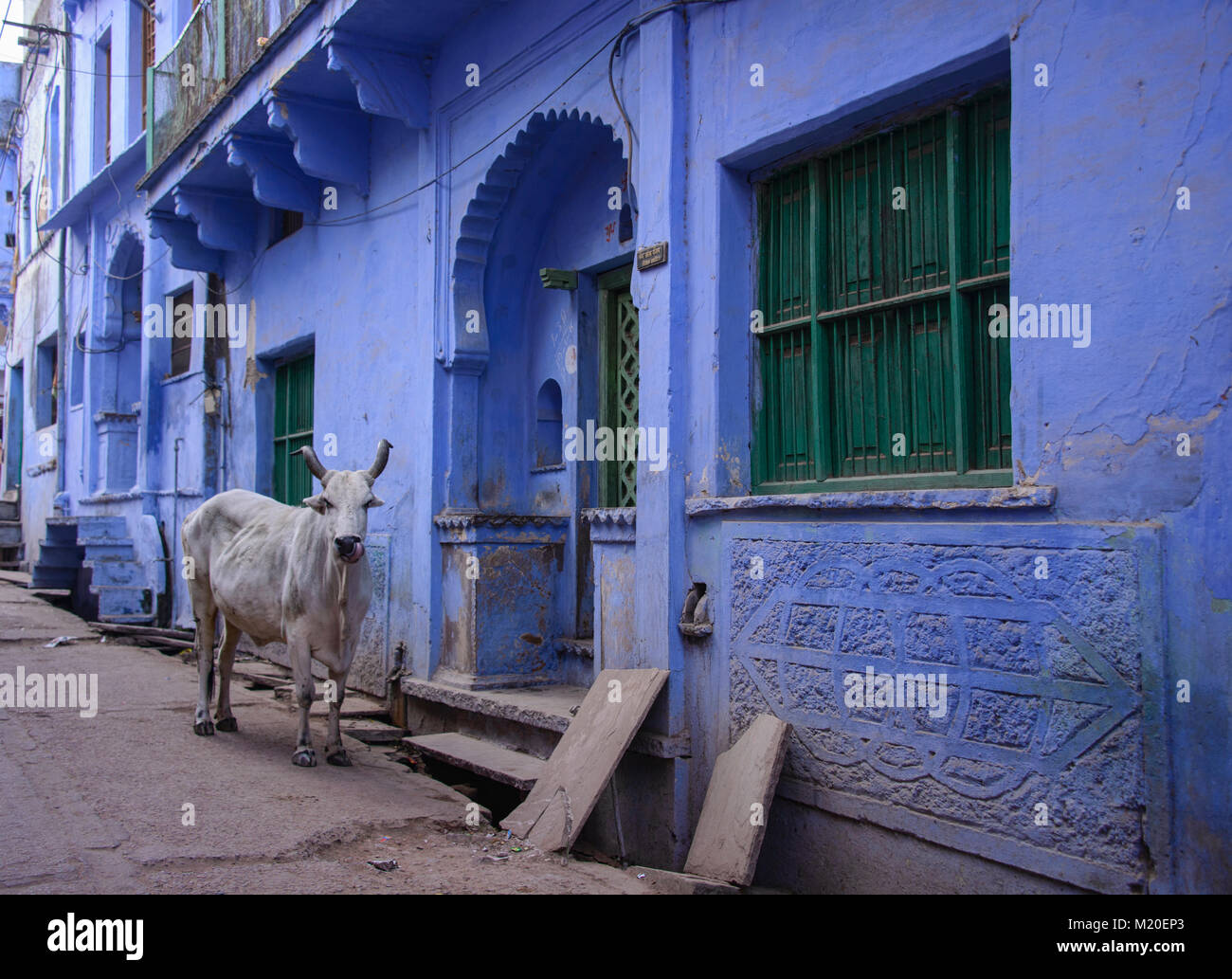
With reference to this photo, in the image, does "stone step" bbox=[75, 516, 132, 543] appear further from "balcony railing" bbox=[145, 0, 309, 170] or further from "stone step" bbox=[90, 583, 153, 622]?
"balcony railing" bbox=[145, 0, 309, 170]

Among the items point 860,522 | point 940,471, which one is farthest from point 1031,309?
point 860,522

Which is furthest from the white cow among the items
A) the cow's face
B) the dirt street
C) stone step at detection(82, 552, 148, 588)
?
stone step at detection(82, 552, 148, 588)

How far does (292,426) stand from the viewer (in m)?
11.3

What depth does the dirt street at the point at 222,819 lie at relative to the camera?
433 cm

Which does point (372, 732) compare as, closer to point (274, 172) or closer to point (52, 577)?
point (274, 172)

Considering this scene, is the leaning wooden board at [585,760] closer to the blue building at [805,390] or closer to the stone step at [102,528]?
the blue building at [805,390]

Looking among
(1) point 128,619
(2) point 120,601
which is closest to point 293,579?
(1) point 128,619

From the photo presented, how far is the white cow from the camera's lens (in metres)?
6.18

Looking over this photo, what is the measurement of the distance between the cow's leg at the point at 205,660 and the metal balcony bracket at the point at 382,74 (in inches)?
149

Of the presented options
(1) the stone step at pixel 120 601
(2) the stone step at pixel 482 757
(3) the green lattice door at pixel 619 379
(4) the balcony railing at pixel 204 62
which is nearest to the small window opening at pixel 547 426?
(3) the green lattice door at pixel 619 379

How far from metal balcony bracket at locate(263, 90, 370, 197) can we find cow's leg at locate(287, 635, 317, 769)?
4.13 m

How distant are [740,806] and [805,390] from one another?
190cm
